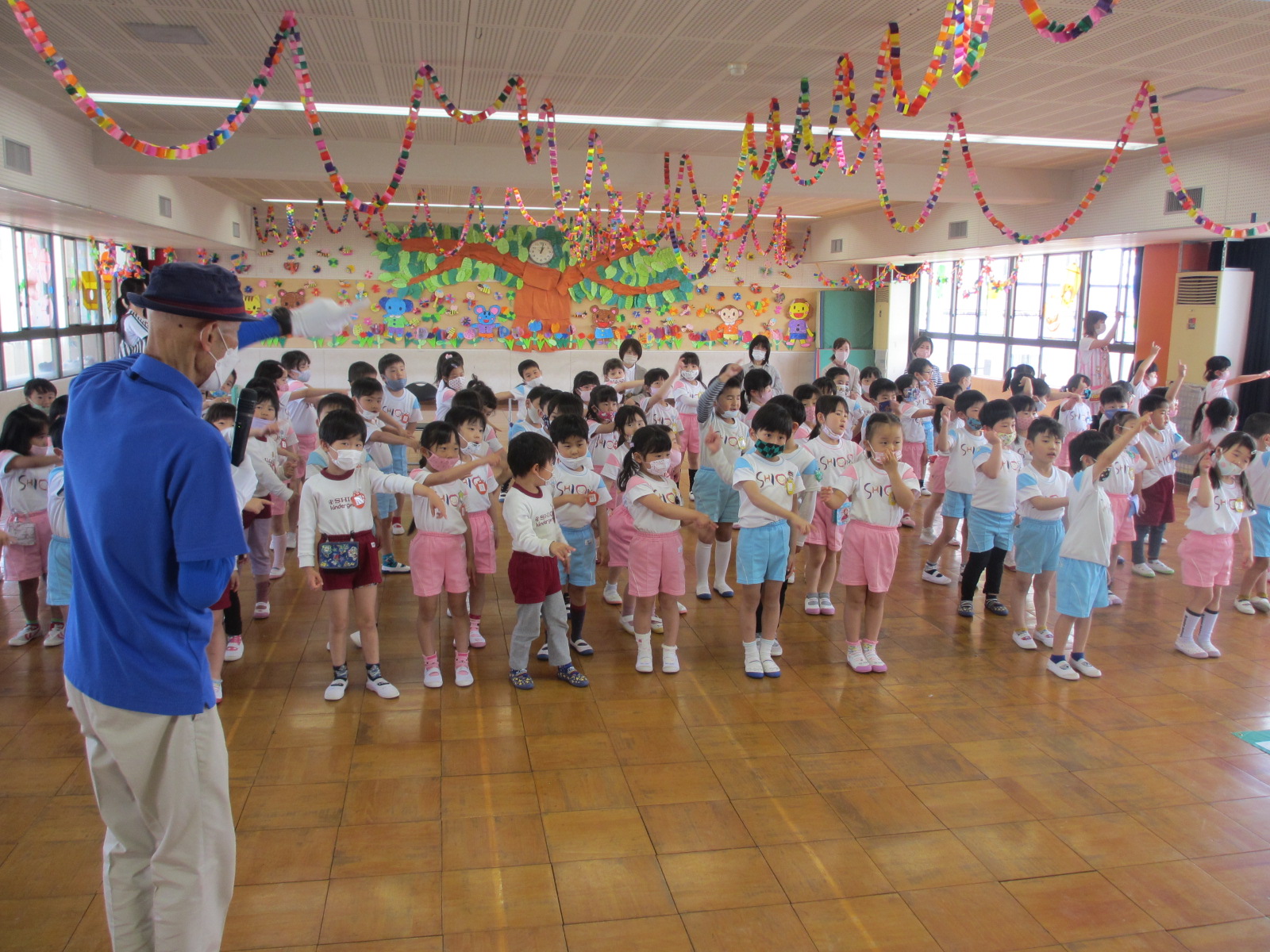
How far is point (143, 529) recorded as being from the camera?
1655 mm

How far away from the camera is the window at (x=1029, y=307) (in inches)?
401

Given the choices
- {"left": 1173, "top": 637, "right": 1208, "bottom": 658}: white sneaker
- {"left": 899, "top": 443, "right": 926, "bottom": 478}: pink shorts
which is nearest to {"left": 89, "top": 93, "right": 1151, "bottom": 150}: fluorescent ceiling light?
{"left": 899, "top": 443, "right": 926, "bottom": 478}: pink shorts

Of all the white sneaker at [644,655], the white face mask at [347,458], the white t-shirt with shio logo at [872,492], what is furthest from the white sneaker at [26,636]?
the white t-shirt with shio logo at [872,492]

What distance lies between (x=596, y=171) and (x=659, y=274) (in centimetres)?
660

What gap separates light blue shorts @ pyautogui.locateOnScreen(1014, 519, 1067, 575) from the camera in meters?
4.65

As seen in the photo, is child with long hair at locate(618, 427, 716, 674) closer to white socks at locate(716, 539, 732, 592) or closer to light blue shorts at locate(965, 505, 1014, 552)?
white socks at locate(716, 539, 732, 592)

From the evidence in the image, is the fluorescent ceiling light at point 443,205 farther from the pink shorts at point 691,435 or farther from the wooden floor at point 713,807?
the wooden floor at point 713,807

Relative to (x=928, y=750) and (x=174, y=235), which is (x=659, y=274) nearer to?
(x=174, y=235)

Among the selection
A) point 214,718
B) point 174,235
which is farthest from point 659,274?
point 214,718

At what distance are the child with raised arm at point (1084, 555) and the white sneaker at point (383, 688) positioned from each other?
10.7 feet

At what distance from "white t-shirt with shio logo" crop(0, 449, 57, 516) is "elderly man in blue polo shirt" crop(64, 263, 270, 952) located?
10.9 feet

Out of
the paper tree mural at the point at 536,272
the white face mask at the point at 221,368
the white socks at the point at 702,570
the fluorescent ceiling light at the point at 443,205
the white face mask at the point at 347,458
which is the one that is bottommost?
the white socks at the point at 702,570

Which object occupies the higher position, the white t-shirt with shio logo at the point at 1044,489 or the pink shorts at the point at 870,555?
the white t-shirt with shio logo at the point at 1044,489

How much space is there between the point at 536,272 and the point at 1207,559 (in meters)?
11.8
